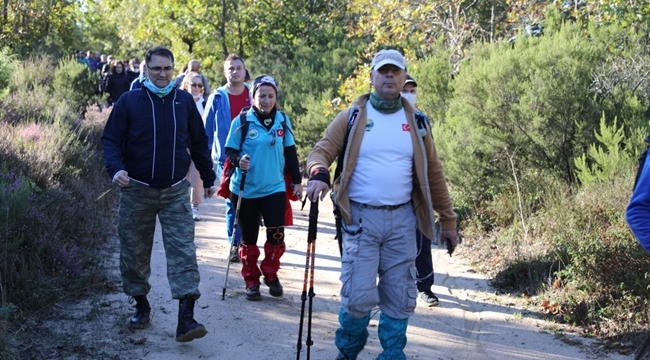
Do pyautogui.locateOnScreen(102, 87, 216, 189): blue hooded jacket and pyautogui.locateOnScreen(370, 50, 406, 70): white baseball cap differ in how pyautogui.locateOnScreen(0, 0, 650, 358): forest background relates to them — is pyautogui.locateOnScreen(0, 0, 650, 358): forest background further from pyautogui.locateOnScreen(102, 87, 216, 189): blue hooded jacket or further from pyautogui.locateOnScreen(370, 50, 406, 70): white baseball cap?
pyautogui.locateOnScreen(370, 50, 406, 70): white baseball cap

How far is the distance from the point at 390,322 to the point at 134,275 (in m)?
2.27

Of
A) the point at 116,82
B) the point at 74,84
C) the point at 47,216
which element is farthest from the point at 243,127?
the point at 116,82

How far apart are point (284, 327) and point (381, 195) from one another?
83.1 inches

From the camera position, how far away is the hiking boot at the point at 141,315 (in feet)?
21.2

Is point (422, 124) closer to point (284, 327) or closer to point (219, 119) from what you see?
point (284, 327)

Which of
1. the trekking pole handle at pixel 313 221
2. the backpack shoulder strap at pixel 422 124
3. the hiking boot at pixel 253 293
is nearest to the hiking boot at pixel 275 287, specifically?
the hiking boot at pixel 253 293

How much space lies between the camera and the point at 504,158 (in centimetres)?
1003

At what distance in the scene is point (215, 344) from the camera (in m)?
6.36

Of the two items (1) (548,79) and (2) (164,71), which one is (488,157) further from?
(2) (164,71)

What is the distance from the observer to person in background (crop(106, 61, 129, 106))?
64.1 feet

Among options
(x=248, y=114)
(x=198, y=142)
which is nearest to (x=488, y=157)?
(x=248, y=114)

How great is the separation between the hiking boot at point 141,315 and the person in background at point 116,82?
1367 centimetres

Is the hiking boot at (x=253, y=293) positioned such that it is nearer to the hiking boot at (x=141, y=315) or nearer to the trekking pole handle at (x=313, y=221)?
the hiking boot at (x=141, y=315)

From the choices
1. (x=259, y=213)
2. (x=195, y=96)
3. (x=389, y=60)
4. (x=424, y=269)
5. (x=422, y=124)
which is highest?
(x=389, y=60)
